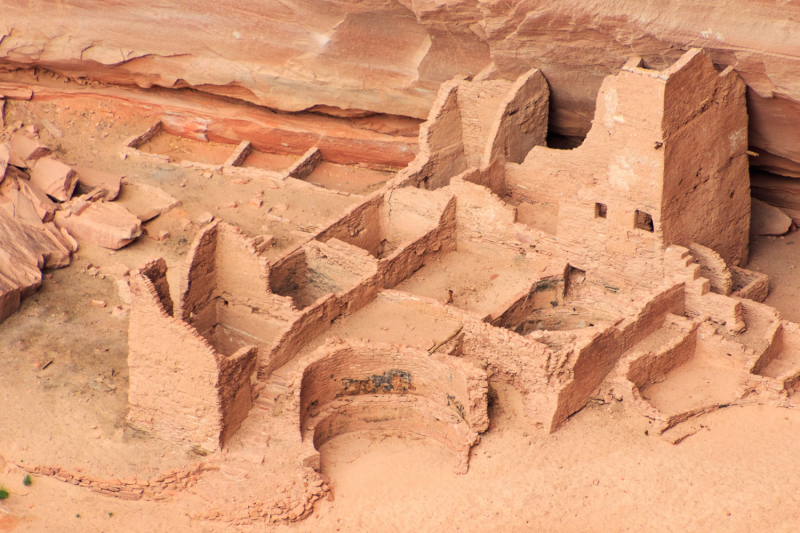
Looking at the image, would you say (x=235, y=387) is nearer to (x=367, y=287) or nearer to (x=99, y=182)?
(x=367, y=287)

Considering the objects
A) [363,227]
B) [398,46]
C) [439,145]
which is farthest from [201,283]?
[398,46]

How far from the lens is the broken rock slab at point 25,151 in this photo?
25672mm

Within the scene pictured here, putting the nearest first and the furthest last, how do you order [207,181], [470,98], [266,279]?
[266,279], [470,98], [207,181]

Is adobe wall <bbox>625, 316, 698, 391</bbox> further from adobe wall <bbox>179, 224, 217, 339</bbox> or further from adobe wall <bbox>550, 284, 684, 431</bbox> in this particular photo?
adobe wall <bbox>179, 224, 217, 339</bbox>

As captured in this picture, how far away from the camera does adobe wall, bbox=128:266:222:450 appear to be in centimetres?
1903

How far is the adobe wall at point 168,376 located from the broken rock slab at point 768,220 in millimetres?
11875

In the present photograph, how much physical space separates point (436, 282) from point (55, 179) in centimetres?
841

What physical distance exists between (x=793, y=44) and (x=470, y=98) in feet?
24.0

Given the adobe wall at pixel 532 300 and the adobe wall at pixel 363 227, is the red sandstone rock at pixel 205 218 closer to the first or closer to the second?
the adobe wall at pixel 363 227

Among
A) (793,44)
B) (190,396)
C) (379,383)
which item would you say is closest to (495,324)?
(379,383)

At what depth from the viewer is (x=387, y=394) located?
67.8 ft

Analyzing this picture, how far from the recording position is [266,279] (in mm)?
21188

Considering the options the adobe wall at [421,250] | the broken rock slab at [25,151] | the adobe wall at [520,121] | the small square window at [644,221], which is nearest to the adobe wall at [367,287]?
the adobe wall at [421,250]

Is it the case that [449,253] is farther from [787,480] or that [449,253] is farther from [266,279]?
[787,480]
